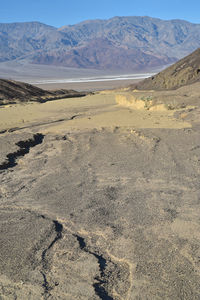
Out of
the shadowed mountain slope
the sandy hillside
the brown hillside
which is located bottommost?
the shadowed mountain slope

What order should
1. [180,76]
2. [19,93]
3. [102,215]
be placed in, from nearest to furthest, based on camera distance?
[102,215] < [180,76] < [19,93]

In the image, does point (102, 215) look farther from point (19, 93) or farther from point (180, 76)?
point (19, 93)

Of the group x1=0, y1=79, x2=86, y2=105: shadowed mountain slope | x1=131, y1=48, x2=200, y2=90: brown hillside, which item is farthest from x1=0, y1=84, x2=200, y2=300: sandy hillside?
x1=0, y1=79, x2=86, y2=105: shadowed mountain slope

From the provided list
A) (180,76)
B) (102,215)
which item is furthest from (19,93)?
(102,215)

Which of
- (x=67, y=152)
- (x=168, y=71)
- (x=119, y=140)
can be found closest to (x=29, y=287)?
(x=67, y=152)

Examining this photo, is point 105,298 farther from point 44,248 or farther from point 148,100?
point 148,100

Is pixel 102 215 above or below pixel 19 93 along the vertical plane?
above

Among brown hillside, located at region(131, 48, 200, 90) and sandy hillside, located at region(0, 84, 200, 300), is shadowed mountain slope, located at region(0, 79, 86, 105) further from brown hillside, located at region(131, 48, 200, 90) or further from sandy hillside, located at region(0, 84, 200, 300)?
sandy hillside, located at region(0, 84, 200, 300)
